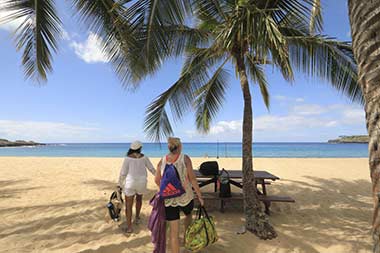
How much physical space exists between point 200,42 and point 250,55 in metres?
1.68

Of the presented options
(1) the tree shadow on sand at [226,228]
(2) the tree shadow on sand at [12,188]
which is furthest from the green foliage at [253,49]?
(2) the tree shadow on sand at [12,188]

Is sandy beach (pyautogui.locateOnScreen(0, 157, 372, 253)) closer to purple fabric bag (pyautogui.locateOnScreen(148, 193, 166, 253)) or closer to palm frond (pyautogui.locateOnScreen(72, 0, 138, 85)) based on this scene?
purple fabric bag (pyautogui.locateOnScreen(148, 193, 166, 253))

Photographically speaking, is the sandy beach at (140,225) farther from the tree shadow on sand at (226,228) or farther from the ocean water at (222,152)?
the ocean water at (222,152)

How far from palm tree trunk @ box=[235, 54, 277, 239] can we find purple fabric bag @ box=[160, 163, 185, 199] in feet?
5.36

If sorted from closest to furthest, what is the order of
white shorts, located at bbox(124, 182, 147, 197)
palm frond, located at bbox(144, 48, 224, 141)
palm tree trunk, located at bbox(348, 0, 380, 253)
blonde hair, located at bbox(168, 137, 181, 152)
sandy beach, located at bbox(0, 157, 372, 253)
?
palm tree trunk, located at bbox(348, 0, 380, 253) < blonde hair, located at bbox(168, 137, 181, 152) < sandy beach, located at bbox(0, 157, 372, 253) < white shorts, located at bbox(124, 182, 147, 197) < palm frond, located at bbox(144, 48, 224, 141)

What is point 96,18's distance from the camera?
13.4 feet

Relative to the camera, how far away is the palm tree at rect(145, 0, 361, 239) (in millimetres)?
2758

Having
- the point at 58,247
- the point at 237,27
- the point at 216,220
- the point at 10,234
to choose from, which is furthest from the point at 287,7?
the point at 10,234

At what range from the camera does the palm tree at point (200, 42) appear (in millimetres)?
2820

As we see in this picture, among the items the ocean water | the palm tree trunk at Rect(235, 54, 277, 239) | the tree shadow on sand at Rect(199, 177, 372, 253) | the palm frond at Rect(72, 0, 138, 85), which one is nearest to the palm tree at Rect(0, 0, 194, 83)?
the palm frond at Rect(72, 0, 138, 85)

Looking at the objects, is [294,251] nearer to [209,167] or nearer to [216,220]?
[216,220]

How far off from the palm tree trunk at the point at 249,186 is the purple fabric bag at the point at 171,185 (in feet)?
5.36

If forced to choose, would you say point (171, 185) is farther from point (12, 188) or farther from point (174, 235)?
point (12, 188)

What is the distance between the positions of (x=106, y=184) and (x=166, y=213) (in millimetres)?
5245
